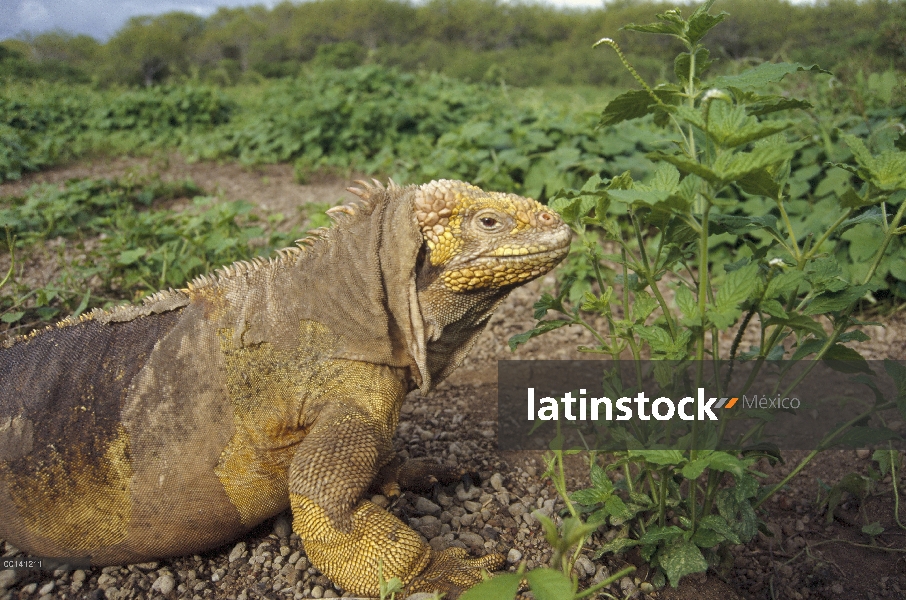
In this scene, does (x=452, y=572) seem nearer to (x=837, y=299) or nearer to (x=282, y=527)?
(x=282, y=527)

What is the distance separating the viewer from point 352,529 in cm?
262

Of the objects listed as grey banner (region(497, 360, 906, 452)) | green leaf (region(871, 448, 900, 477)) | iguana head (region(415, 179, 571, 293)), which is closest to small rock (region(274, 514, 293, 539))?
grey banner (region(497, 360, 906, 452))

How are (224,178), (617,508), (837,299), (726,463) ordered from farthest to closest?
(224,178)
(617,508)
(837,299)
(726,463)

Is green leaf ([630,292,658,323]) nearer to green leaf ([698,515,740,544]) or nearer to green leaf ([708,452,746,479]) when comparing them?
green leaf ([708,452,746,479])

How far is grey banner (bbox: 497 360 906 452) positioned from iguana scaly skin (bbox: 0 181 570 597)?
724 millimetres

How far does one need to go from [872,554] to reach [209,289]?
3.21m

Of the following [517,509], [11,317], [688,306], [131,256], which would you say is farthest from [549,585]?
[131,256]

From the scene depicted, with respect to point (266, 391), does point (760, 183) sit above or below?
above

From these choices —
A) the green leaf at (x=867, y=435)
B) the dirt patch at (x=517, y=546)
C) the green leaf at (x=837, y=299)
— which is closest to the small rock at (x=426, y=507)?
the dirt patch at (x=517, y=546)

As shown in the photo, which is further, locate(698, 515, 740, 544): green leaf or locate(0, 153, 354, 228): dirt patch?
locate(0, 153, 354, 228): dirt patch

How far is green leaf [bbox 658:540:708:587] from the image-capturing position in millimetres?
2416

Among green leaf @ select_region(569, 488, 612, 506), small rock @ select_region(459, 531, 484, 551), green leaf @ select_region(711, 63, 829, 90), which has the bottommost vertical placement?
small rock @ select_region(459, 531, 484, 551)

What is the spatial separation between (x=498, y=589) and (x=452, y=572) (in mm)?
1015

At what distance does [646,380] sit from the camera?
14.8 feet
